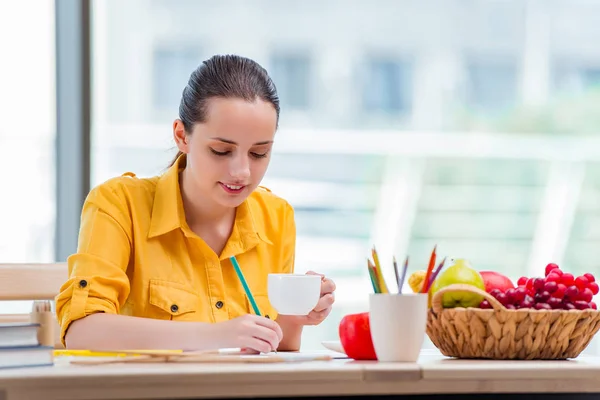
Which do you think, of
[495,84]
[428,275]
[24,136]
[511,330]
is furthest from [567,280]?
[495,84]

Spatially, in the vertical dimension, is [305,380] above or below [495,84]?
below

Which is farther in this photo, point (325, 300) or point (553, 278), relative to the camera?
point (325, 300)

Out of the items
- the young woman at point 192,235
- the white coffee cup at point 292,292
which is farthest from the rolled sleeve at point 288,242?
the white coffee cup at point 292,292

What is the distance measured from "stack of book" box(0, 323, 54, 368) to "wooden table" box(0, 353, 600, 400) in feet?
0.09

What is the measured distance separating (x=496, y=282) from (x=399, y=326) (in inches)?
9.9

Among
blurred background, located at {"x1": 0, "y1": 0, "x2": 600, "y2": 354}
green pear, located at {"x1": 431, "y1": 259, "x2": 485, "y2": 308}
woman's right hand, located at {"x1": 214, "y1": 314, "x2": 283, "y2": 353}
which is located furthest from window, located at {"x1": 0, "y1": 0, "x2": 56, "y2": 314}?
green pear, located at {"x1": 431, "y1": 259, "x2": 485, "y2": 308}

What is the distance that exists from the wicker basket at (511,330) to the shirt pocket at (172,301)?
535mm

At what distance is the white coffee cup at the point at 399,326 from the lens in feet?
4.39

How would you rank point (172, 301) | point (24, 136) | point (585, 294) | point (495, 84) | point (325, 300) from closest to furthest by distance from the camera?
point (585, 294) < point (325, 300) < point (172, 301) < point (24, 136) < point (495, 84)

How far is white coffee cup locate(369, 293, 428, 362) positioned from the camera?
1.34m

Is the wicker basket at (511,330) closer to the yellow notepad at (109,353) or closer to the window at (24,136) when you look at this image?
the yellow notepad at (109,353)

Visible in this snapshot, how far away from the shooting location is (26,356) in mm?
1257

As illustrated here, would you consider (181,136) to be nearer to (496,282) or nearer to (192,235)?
(192,235)

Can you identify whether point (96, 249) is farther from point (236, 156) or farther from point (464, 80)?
point (464, 80)
